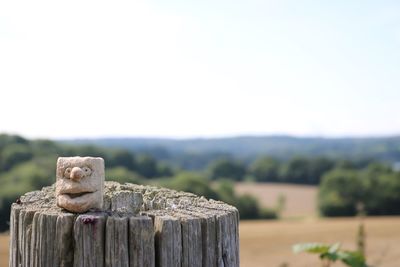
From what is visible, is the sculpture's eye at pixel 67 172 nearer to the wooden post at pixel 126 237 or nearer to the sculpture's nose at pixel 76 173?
the sculpture's nose at pixel 76 173

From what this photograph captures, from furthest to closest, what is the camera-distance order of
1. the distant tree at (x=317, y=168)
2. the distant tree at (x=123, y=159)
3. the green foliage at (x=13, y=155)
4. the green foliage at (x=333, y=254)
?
the distant tree at (x=317, y=168)
the distant tree at (x=123, y=159)
the green foliage at (x=13, y=155)
the green foliage at (x=333, y=254)

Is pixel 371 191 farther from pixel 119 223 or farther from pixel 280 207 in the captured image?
pixel 119 223

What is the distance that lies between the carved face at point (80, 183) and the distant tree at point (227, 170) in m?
55.5

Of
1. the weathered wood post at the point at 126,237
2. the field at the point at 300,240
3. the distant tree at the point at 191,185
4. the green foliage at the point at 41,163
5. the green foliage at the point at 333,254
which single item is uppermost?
the weathered wood post at the point at 126,237

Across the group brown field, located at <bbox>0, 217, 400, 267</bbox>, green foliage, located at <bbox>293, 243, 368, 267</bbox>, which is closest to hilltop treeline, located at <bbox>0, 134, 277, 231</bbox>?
brown field, located at <bbox>0, 217, 400, 267</bbox>

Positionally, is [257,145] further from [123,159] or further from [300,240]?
[300,240]

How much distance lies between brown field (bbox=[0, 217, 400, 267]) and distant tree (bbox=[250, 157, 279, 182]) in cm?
2625

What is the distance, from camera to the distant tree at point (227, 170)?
58838 mm

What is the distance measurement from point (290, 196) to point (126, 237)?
149 feet

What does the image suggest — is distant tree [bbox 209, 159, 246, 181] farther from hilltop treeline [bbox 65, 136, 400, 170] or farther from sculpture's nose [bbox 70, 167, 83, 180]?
sculpture's nose [bbox 70, 167, 83, 180]

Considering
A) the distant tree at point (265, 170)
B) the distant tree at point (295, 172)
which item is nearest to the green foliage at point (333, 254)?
the distant tree at point (295, 172)

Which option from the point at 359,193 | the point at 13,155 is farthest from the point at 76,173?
the point at 359,193

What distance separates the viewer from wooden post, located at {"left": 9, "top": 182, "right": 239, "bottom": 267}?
2.33m

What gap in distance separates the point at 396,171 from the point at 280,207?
10695 mm
